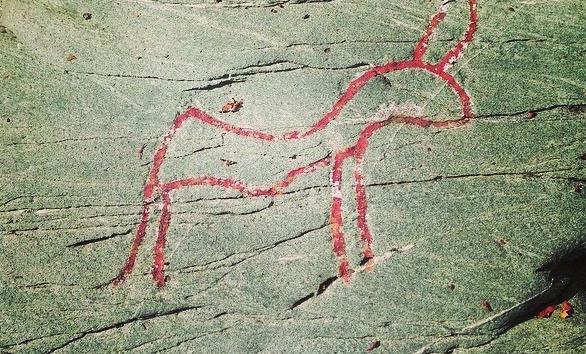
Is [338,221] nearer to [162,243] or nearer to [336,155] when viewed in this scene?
[336,155]

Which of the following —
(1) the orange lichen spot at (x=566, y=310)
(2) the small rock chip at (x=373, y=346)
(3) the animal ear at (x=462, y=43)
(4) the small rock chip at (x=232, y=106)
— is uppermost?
(3) the animal ear at (x=462, y=43)

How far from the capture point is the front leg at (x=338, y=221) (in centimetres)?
296

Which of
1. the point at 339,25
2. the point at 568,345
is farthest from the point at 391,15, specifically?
the point at 568,345

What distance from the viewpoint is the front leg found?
2.96 m

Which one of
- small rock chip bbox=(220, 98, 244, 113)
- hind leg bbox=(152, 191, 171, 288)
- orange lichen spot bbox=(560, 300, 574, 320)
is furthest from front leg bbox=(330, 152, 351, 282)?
orange lichen spot bbox=(560, 300, 574, 320)

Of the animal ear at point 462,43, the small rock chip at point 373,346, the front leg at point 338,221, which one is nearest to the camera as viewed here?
the small rock chip at point 373,346

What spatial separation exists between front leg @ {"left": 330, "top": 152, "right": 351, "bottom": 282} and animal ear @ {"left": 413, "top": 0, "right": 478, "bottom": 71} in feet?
2.94

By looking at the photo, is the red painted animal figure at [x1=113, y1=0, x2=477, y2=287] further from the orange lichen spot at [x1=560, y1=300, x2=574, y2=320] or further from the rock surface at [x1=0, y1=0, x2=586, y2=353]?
the orange lichen spot at [x1=560, y1=300, x2=574, y2=320]

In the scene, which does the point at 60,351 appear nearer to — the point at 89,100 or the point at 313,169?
the point at 89,100

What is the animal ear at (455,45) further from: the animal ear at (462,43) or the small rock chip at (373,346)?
the small rock chip at (373,346)

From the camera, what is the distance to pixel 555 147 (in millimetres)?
3096

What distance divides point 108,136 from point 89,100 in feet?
A: 0.97

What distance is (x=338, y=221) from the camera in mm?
3043

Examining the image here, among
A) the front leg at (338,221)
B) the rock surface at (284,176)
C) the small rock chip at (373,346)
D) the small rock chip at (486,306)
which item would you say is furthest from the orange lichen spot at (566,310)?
the front leg at (338,221)
